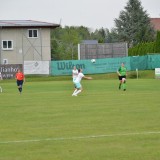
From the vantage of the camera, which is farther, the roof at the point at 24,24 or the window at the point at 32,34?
the window at the point at 32,34

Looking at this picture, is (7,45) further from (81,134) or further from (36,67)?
(81,134)

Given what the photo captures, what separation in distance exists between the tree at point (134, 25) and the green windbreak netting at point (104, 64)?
3525cm

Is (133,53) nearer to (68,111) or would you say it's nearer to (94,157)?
(68,111)

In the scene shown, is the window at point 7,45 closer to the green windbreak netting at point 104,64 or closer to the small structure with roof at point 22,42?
the small structure with roof at point 22,42

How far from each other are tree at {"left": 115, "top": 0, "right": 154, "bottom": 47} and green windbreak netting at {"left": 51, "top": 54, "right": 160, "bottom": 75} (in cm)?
3525

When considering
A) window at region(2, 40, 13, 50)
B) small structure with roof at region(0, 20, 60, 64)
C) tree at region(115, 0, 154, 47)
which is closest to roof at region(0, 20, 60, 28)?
small structure with roof at region(0, 20, 60, 64)

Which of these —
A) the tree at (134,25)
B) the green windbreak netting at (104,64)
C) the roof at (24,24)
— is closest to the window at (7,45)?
the roof at (24,24)

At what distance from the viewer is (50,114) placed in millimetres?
19422

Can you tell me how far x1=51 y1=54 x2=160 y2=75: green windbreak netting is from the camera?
6650 centimetres

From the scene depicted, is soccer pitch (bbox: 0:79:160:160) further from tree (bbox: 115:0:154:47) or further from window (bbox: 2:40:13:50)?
tree (bbox: 115:0:154:47)

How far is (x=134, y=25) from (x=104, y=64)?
121 ft

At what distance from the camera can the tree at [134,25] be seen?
102 meters

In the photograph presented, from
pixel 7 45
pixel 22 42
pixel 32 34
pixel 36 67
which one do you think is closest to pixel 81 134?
pixel 36 67

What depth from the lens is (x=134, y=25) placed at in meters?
102
